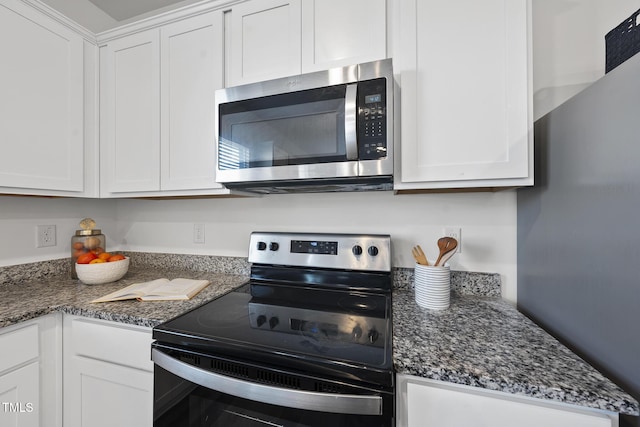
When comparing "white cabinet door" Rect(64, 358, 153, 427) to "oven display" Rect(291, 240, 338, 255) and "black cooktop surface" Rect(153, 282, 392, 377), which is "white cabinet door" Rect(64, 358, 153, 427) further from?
"oven display" Rect(291, 240, 338, 255)

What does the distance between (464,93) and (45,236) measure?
2287 millimetres

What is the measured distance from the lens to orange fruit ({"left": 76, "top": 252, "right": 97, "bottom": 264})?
1390mm

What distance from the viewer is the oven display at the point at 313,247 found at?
1305 mm

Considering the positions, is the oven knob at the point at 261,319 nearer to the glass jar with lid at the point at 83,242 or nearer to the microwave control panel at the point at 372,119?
the microwave control panel at the point at 372,119

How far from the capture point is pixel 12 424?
0.96 metres

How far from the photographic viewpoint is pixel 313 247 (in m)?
1.34

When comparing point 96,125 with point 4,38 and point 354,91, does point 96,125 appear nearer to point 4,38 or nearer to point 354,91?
point 4,38

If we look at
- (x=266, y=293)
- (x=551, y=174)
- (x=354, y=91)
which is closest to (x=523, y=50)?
(x=551, y=174)

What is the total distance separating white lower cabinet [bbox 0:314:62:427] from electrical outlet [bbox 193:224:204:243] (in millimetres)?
723

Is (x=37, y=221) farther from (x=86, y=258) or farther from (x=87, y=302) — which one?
(x=87, y=302)

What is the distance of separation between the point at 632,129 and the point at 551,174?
1.10 ft

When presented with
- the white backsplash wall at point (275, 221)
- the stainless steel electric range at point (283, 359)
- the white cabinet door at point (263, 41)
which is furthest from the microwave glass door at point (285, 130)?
the stainless steel electric range at point (283, 359)

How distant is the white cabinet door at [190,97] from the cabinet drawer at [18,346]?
29.9 inches

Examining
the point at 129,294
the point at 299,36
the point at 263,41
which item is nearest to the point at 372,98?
the point at 299,36
